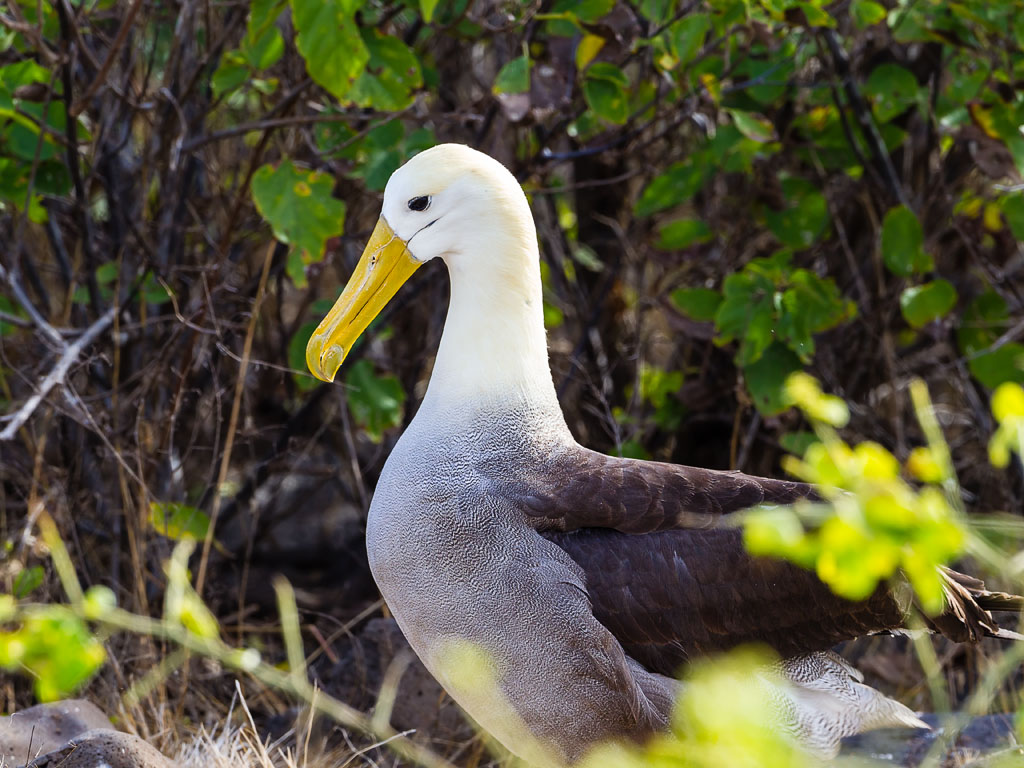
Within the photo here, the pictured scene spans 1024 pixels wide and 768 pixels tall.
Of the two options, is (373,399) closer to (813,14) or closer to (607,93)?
(607,93)

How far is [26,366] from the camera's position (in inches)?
157

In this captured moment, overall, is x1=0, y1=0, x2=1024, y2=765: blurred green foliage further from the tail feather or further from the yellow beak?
the tail feather

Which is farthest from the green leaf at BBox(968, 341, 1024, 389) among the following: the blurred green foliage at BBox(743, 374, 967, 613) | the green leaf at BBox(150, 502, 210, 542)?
the blurred green foliage at BBox(743, 374, 967, 613)

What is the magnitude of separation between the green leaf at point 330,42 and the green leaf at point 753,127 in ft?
3.80

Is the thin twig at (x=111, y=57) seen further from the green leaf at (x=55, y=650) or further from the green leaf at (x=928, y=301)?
the green leaf at (x=928, y=301)

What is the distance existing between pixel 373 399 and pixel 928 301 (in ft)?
6.09

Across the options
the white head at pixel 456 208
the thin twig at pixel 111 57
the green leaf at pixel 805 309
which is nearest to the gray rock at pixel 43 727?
the white head at pixel 456 208

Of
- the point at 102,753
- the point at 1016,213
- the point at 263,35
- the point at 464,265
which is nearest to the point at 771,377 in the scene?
the point at 1016,213

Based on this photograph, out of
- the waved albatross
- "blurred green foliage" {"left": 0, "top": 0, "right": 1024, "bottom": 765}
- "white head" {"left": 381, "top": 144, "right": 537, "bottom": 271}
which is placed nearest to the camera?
the waved albatross

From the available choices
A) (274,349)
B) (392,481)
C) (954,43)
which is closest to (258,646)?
(274,349)

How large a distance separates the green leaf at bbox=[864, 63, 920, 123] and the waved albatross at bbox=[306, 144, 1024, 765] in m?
1.70

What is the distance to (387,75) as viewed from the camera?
343 centimetres

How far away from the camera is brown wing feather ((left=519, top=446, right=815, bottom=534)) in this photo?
8.57 ft

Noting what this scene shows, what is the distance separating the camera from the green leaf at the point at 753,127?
357 centimetres
